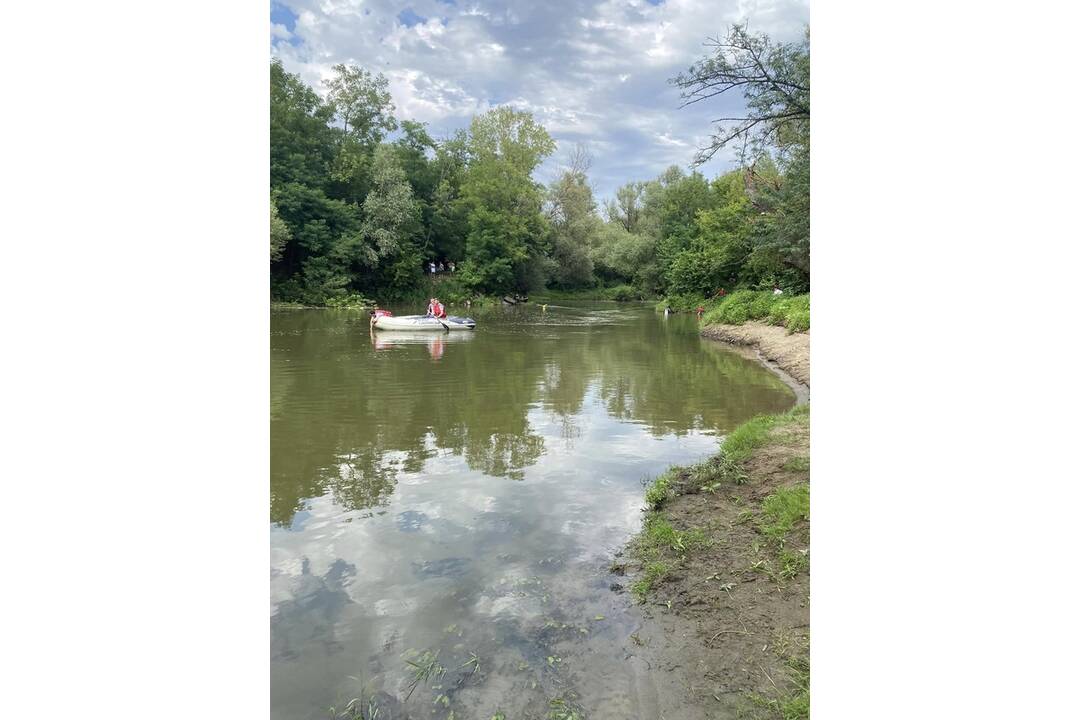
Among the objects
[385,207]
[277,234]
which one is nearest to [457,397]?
[277,234]

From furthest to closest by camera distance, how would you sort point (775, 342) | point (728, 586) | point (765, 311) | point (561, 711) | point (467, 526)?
point (765, 311) → point (775, 342) → point (467, 526) → point (728, 586) → point (561, 711)

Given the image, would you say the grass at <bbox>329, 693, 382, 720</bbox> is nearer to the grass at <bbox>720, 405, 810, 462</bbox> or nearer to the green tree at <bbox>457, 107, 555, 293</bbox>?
the grass at <bbox>720, 405, 810, 462</bbox>

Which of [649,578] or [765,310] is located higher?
[765,310]

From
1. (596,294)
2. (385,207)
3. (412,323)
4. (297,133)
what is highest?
(297,133)

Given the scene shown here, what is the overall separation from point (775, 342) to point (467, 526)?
11.2m

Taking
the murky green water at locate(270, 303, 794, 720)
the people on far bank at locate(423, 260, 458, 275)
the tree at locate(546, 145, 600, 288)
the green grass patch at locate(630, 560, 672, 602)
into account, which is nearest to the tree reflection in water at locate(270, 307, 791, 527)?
the murky green water at locate(270, 303, 794, 720)

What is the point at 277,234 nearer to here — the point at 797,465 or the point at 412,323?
the point at 412,323

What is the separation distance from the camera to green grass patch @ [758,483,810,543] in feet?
11.9

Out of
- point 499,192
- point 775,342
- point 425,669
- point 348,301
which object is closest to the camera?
point 425,669

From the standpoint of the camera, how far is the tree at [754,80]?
218 inches

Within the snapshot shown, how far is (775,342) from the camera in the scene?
1378 centimetres

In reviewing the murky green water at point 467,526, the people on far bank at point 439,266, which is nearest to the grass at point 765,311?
the murky green water at point 467,526
